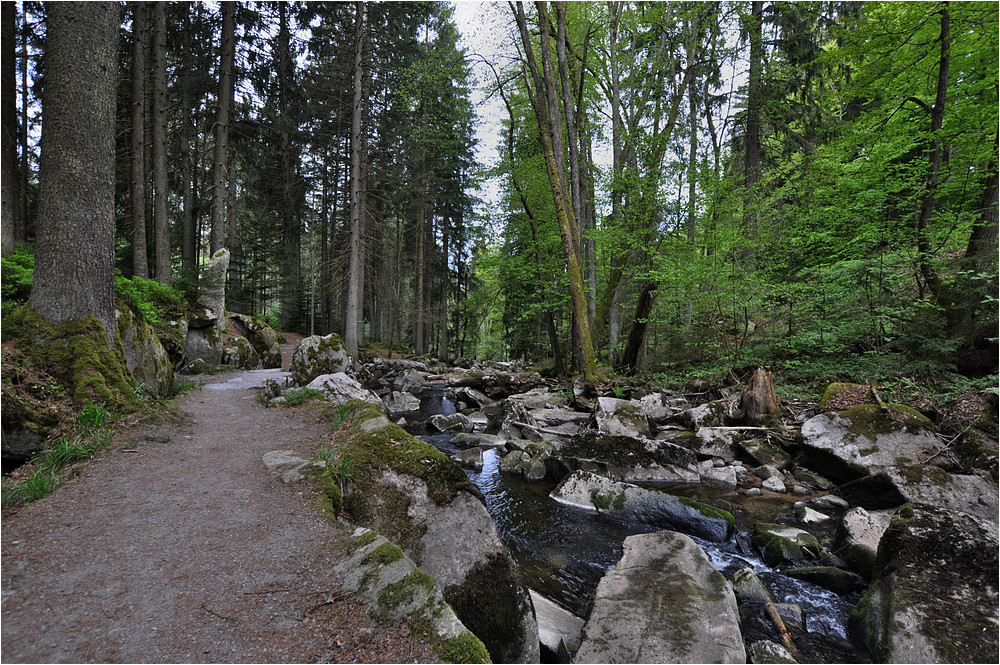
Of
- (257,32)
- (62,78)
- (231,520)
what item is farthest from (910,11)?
(257,32)

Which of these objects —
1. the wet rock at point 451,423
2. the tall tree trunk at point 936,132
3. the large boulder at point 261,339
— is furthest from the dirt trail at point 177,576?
the large boulder at point 261,339

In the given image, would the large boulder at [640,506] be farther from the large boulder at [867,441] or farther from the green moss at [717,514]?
Answer: the large boulder at [867,441]

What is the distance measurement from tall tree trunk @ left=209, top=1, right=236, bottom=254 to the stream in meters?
13.7

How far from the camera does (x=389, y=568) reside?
2469 millimetres

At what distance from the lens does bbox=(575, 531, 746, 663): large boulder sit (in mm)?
2809

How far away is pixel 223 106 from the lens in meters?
15.2

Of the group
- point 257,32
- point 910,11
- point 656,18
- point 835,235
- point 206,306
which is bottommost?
point 206,306

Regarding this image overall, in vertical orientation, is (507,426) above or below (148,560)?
below

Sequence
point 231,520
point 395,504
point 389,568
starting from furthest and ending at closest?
point 395,504, point 231,520, point 389,568

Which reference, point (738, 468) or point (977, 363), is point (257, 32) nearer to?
point (738, 468)

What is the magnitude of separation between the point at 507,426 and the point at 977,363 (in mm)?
8649

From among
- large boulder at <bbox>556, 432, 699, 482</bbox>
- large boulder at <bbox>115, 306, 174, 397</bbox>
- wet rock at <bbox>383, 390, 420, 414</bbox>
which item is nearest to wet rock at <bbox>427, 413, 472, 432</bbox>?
wet rock at <bbox>383, 390, 420, 414</bbox>

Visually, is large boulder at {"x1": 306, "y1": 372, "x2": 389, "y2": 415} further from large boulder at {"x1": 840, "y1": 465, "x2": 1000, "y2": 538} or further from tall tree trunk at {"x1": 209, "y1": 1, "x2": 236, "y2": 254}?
tall tree trunk at {"x1": 209, "y1": 1, "x2": 236, "y2": 254}

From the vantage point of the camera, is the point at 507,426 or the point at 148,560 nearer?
the point at 148,560
